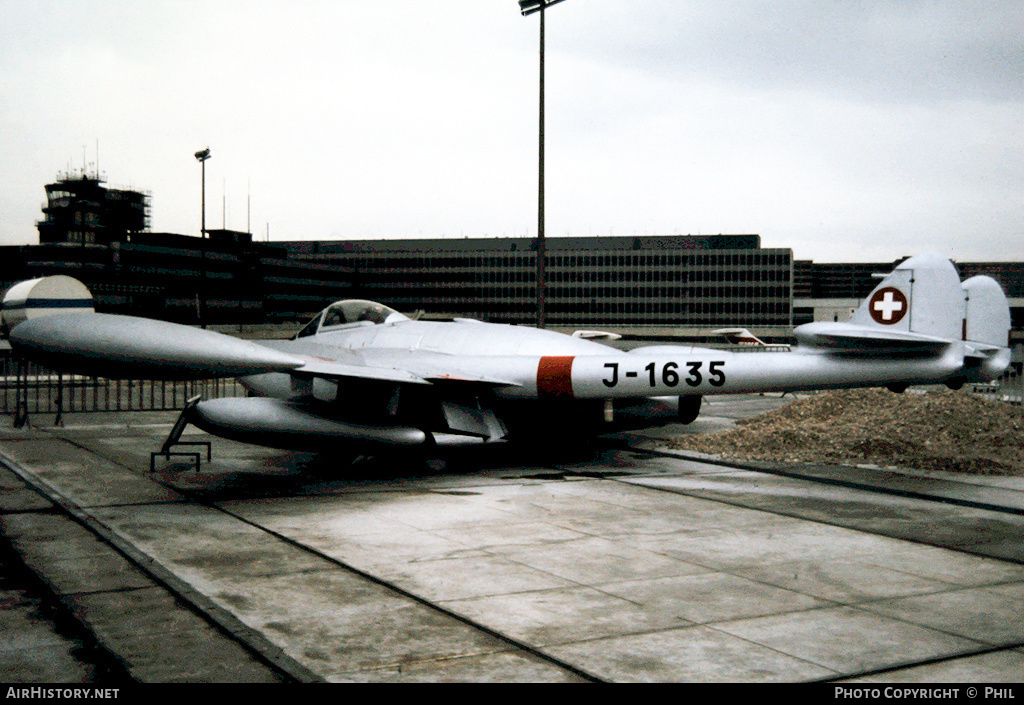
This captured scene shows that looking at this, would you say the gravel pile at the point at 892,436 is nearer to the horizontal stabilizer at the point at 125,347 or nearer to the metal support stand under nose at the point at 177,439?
the metal support stand under nose at the point at 177,439

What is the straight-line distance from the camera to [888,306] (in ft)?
39.6

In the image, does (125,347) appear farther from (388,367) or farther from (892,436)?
(892,436)

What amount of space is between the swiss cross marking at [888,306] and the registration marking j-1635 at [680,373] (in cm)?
219

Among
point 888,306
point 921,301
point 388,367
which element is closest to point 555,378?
point 388,367

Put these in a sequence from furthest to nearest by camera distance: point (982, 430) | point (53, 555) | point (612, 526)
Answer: point (982, 430)
point (612, 526)
point (53, 555)

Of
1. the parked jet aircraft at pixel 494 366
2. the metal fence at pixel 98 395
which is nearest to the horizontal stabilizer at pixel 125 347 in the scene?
the parked jet aircraft at pixel 494 366

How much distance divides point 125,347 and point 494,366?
18.9 feet

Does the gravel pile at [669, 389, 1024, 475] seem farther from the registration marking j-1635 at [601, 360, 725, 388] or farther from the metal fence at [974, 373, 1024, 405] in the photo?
the metal fence at [974, 373, 1024, 405]

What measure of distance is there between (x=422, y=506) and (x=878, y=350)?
6468mm

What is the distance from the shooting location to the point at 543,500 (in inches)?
451
